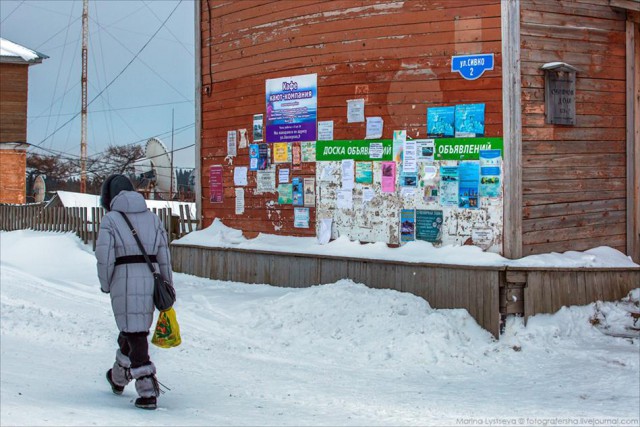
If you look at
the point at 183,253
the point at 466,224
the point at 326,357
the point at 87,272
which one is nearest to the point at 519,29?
the point at 466,224

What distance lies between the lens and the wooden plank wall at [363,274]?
33.4 feet

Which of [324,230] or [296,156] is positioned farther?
[296,156]

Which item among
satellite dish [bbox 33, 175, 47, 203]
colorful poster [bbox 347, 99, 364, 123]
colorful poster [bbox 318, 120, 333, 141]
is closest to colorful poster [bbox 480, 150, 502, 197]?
colorful poster [bbox 347, 99, 364, 123]

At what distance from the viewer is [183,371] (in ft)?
27.5

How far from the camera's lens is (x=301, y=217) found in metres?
12.8

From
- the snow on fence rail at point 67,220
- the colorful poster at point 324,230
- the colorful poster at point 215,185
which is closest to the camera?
the colorful poster at point 324,230

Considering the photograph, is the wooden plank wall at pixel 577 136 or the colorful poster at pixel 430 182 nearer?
the wooden plank wall at pixel 577 136

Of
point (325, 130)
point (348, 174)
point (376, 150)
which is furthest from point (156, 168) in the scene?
point (376, 150)

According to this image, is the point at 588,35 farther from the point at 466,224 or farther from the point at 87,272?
the point at 87,272

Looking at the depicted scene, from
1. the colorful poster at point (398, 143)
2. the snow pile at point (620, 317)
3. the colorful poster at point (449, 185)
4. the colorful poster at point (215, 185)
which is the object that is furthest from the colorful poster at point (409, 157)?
the colorful poster at point (215, 185)

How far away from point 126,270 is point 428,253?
218 inches

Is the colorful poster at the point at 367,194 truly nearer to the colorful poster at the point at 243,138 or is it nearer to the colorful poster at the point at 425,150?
the colorful poster at the point at 425,150

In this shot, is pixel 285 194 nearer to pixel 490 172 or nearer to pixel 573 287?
pixel 490 172

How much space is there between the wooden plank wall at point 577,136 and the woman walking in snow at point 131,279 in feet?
19.5
